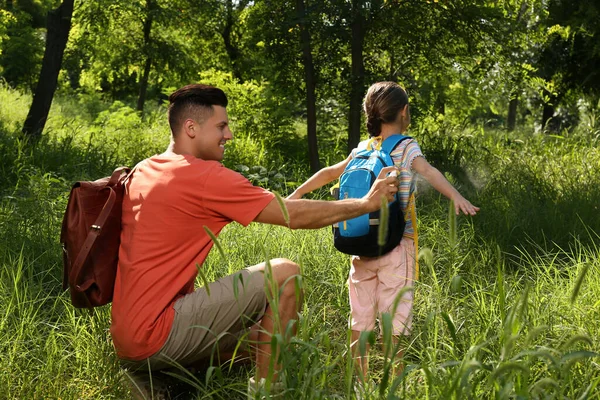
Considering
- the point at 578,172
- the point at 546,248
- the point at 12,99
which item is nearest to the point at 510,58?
the point at 578,172

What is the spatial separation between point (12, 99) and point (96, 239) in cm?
1637

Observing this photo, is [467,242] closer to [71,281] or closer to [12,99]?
[71,281]

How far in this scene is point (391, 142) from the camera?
3.85 m

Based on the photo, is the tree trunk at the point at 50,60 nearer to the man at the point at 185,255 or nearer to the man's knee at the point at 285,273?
the man at the point at 185,255

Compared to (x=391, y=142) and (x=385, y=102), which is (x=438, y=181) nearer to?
(x=391, y=142)

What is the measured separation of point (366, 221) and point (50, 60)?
8173mm

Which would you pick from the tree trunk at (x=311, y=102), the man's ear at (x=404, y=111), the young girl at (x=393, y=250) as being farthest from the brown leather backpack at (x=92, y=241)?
the tree trunk at (x=311, y=102)

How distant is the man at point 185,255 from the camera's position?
125 inches

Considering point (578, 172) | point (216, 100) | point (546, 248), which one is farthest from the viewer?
point (578, 172)

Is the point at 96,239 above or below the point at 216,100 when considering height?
below

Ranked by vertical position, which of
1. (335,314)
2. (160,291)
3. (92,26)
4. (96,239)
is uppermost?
(92,26)

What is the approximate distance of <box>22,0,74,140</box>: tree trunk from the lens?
34.4 feet

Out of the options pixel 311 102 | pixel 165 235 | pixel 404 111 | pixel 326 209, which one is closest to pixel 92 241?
pixel 165 235

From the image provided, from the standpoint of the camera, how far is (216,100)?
3.42 meters
